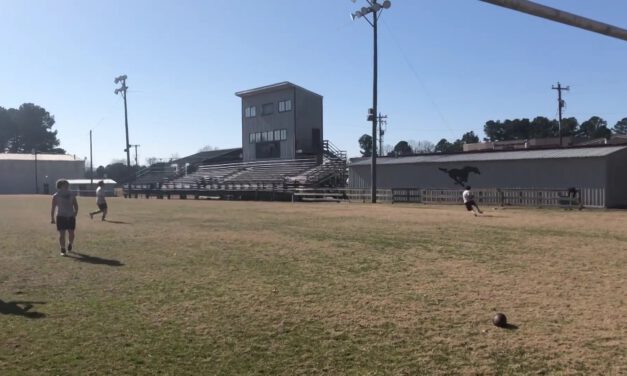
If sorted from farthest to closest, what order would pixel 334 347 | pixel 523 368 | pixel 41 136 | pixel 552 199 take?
pixel 41 136, pixel 552 199, pixel 334 347, pixel 523 368

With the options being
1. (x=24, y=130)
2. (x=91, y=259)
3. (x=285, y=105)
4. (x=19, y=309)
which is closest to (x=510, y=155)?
(x=91, y=259)

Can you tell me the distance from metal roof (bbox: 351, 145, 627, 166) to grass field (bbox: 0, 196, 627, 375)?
1635cm

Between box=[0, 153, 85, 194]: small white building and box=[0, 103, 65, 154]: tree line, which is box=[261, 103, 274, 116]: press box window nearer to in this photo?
box=[0, 153, 85, 194]: small white building

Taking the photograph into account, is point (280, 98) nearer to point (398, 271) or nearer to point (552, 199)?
point (552, 199)

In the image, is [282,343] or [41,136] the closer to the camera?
[282,343]

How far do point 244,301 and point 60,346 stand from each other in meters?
2.50

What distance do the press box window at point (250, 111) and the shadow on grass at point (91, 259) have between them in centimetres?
5150

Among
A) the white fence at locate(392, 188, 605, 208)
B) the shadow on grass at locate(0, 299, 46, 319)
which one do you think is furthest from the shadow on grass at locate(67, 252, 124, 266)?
the white fence at locate(392, 188, 605, 208)

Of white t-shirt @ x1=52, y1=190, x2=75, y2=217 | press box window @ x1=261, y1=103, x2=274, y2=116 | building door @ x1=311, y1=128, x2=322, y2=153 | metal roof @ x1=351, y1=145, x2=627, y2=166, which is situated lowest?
white t-shirt @ x1=52, y1=190, x2=75, y2=217

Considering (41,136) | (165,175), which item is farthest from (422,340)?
(41,136)

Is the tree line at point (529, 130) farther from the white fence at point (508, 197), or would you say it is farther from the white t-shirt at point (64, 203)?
the white t-shirt at point (64, 203)

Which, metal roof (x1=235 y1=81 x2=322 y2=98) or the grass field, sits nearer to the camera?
the grass field

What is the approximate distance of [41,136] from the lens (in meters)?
121

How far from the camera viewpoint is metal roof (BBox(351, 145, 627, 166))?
2778cm
